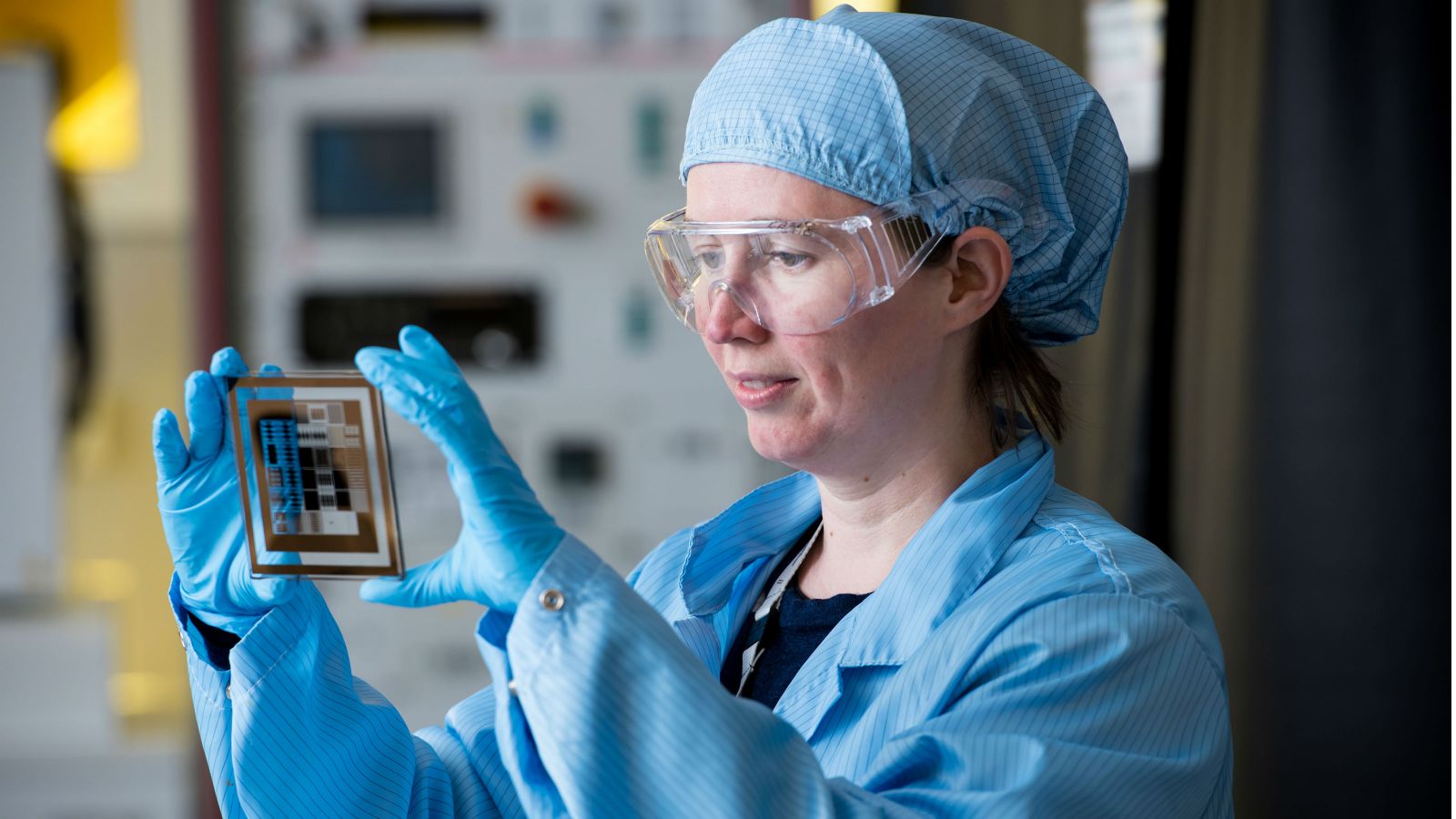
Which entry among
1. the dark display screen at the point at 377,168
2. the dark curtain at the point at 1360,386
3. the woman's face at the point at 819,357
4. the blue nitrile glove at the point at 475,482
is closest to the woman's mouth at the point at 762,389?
the woman's face at the point at 819,357

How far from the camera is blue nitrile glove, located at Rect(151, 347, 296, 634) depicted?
1.09 meters

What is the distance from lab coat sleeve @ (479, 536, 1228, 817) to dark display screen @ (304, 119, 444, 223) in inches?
70.9

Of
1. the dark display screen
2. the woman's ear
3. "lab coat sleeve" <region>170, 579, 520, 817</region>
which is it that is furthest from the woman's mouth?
the dark display screen

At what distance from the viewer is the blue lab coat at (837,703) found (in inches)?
34.1

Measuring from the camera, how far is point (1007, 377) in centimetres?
126

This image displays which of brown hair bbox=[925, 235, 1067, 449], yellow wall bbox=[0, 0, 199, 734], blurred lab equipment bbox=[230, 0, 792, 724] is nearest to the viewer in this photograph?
brown hair bbox=[925, 235, 1067, 449]

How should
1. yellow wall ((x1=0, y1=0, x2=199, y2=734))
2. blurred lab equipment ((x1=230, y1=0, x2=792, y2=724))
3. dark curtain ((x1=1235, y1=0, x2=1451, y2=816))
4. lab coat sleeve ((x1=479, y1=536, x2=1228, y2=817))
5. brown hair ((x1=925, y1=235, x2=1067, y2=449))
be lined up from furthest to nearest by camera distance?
yellow wall ((x1=0, y1=0, x2=199, y2=734)), blurred lab equipment ((x1=230, y1=0, x2=792, y2=724)), dark curtain ((x1=1235, y1=0, x2=1451, y2=816)), brown hair ((x1=925, y1=235, x2=1067, y2=449)), lab coat sleeve ((x1=479, y1=536, x2=1228, y2=817))

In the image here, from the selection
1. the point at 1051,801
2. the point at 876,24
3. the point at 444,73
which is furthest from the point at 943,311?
the point at 444,73

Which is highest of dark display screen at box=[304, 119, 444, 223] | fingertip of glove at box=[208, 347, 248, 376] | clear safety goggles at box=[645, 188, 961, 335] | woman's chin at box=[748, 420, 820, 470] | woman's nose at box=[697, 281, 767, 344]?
dark display screen at box=[304, 119, 444, 223]

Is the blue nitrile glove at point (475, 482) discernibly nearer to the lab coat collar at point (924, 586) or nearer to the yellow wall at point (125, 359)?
the lab coat collar at point (924, 586)

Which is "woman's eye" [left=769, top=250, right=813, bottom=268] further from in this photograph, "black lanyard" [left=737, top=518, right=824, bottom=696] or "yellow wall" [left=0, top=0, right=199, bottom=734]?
"yellow wall" [left=0, top=0, right=199, bottom=734]

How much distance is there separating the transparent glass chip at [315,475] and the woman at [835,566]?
0.04m

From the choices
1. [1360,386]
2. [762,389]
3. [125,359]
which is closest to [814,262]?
[762,389]

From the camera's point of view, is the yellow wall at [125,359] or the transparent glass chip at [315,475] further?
the yellow wall at [125,359]
